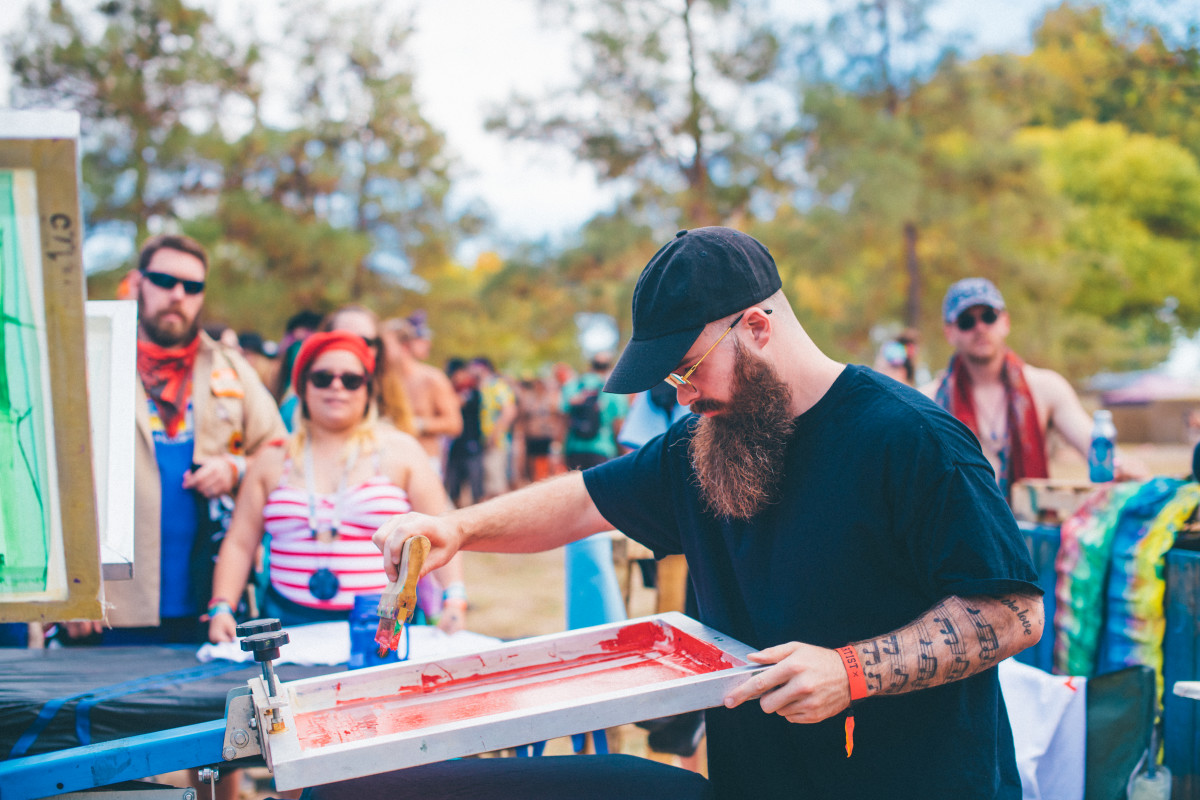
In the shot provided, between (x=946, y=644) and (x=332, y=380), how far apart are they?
2.28 metres

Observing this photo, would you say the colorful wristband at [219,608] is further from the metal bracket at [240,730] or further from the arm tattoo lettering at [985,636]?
the arm tattoo lettering at [985,636]

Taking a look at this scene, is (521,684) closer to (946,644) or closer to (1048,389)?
(946,644)

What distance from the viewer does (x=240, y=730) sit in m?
1.53

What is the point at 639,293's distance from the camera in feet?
5.78

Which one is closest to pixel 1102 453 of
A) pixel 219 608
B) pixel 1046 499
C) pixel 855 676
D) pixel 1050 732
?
pixel 1046 499

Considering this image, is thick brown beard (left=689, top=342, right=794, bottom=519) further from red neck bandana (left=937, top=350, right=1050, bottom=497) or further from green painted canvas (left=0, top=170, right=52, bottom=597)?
red neck bandana (left=937, top=350, right=1050, bottom=497)

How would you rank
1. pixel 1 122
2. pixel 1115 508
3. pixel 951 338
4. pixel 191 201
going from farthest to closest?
pixel 191 201
pixel 951 338
pixel 1115 508
pixel 1 122

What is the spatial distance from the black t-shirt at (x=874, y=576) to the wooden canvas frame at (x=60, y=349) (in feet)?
3.90

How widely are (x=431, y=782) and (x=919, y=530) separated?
109 centimetres

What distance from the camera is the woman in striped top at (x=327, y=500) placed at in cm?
273

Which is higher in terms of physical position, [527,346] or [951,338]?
[527,346]

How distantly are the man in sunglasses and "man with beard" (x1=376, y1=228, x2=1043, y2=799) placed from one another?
240 cm

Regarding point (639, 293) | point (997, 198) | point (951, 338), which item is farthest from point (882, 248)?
point (639, 293)

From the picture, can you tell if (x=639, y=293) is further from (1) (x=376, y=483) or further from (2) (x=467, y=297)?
(2) (x=467, y=297)
